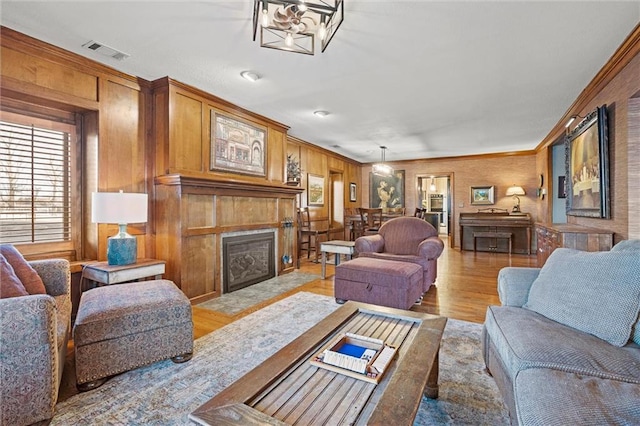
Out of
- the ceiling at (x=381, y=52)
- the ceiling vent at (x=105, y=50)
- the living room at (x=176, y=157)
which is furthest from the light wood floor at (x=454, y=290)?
the ceiling vent at (x=105, y=50)

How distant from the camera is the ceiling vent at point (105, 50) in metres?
2.59

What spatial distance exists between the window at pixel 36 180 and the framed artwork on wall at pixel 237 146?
143 centimetres

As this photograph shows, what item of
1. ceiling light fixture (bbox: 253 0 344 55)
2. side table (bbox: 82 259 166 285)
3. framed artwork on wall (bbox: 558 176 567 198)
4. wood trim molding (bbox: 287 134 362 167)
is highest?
wood trim molding (bbox: 287 134 362 167)

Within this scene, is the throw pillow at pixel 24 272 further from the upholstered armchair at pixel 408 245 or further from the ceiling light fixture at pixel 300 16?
the upholstered armchair at pixel 408 245

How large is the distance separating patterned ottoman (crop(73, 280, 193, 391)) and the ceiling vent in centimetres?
207

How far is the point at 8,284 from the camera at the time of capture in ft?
5.55

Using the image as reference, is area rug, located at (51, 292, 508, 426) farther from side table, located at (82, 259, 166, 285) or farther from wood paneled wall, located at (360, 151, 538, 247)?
wood paneled wall, located at (360, 151, 538, 247)

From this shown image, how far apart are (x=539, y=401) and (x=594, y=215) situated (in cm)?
327

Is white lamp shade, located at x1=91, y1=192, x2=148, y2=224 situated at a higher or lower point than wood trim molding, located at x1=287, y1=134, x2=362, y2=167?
lower

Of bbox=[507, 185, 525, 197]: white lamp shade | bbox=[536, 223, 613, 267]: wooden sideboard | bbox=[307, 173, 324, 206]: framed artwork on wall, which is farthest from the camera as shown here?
bbox=[507, 185, 525, 197]: white lamp shade

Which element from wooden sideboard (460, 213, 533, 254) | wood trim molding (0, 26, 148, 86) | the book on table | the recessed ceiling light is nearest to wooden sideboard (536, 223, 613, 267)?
the book on table

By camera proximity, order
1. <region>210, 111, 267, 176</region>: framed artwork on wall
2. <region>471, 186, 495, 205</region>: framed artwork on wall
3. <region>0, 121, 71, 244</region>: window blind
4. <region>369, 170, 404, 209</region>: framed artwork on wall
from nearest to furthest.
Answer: <region>0, 121, 71, 244</region>: window blind < <region>210, 111, 267, 176</region>: framed artwork on wall < <region>471, 186, 495, 205</region>: framed artwork on wall < <region>369, 170, 404, 209</region>: framed artwork on wall

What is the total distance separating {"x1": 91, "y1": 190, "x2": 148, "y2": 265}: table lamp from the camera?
8.41ft

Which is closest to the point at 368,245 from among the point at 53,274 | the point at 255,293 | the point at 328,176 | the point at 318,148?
the point at 255,293
